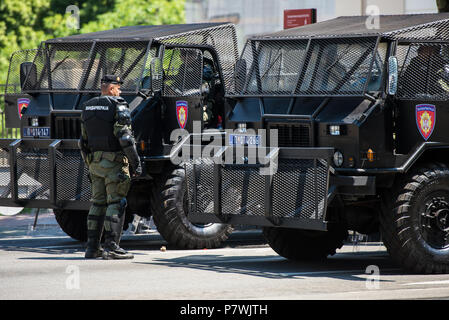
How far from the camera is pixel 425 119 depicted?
1052cm

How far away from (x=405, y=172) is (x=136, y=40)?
443cm

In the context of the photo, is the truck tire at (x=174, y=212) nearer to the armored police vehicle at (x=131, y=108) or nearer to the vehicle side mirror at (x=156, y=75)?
the armored police vehicle at (x=131, y=108)

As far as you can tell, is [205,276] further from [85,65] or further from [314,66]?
[85,65]

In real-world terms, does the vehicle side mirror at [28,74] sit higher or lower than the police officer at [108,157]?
higher

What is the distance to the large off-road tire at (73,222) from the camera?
13562 mm

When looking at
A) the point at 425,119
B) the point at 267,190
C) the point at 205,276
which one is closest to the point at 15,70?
the point at 267,190

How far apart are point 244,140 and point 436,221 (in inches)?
88.2

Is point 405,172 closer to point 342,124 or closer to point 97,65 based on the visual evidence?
point 342,124

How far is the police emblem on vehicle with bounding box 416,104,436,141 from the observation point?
1051cm

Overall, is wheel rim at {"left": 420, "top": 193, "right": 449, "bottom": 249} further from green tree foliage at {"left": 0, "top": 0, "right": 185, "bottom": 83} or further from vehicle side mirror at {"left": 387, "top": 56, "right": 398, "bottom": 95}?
green tree foliage at {"left": 0, "top": 0, "right": 185, "bottom": 83}

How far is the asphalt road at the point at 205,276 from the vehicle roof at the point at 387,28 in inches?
101

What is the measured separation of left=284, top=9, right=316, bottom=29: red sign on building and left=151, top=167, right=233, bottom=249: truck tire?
5.78 meters

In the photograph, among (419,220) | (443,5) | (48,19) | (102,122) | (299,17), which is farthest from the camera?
(48,19)

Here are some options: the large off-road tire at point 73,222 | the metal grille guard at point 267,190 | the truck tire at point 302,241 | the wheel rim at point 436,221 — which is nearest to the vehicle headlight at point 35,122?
the large off-road tire at point 73,222
